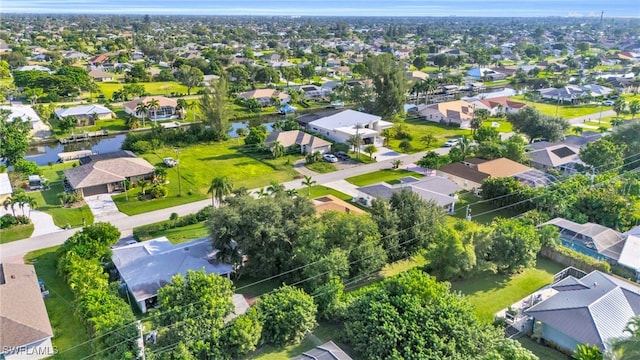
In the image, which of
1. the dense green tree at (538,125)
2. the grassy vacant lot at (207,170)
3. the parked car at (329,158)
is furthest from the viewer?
the dense green tree at (538,125)

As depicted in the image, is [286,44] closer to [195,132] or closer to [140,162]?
[195,132]

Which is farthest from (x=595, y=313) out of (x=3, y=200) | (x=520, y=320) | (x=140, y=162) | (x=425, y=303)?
(x=3, y=200)

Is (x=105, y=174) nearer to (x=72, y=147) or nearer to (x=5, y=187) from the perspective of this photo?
(x=5, y=187)

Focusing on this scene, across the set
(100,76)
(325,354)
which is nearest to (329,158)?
(325,354)

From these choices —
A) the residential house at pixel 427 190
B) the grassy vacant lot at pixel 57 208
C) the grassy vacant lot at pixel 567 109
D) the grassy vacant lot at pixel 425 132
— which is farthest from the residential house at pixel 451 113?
the grassy vacant lot at pixel 57 208

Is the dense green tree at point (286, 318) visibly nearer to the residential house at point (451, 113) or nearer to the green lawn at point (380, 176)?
the green lawn at point (380, 176)

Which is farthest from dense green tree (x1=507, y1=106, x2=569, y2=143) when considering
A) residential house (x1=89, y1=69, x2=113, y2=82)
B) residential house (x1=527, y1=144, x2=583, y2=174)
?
residential house (x1=89, y1=69, x2=113, y2=82)

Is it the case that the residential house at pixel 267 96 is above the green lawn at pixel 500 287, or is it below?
above

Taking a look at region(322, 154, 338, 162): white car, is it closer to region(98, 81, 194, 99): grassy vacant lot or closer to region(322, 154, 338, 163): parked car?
region(322, 154, 338, 163): parked car
